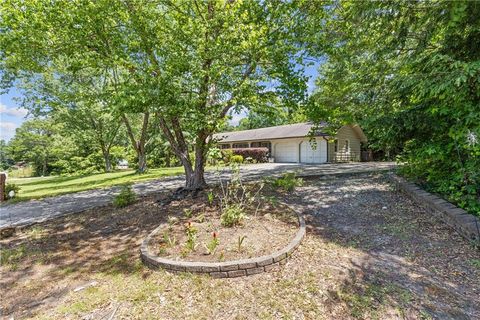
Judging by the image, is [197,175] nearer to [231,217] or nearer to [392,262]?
[231,217]

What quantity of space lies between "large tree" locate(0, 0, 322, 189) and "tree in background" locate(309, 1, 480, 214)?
127 cm

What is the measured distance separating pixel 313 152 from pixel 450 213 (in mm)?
16219

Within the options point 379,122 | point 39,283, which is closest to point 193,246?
point 39,283

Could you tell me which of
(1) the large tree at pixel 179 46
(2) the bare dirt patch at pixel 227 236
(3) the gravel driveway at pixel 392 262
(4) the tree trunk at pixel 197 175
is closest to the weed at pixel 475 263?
(3) the gravel driveway at pixel 392 262

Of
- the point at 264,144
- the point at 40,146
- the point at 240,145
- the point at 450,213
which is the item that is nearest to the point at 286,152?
the point at 264,144

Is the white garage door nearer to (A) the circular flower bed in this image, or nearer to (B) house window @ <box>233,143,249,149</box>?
(B) house window @ <box>233,143,249,149</box>

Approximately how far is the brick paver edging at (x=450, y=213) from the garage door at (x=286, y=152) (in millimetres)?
16110

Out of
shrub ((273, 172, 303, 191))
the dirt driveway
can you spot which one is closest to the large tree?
shrub ((273, 172, 303, 191))

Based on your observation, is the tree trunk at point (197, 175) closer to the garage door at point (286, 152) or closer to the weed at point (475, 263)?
the weed at point (475, 263)

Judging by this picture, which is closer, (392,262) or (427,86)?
(392,262)

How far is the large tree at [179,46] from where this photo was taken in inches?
210

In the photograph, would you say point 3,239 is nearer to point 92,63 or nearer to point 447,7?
point 92,63

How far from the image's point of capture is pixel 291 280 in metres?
3.04

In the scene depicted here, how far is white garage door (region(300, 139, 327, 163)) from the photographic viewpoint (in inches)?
775
